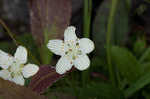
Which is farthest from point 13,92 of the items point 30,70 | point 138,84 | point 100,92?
point 138,84

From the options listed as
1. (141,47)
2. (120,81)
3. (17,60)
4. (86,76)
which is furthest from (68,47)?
(141,47)

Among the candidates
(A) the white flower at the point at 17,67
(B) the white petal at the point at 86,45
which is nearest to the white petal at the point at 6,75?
(A) the white flower at the point at 17,67

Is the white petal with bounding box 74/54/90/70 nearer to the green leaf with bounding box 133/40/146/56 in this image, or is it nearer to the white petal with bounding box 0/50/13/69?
the white petal with bounding box 0/50/13/69

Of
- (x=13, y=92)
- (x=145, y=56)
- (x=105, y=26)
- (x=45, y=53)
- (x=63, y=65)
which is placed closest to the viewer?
(x=13, y=92)

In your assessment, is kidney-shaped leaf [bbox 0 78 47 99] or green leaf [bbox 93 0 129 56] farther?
green leaf [bbox 93 0 129 56]

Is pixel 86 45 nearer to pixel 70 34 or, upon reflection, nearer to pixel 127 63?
pixel 70 34

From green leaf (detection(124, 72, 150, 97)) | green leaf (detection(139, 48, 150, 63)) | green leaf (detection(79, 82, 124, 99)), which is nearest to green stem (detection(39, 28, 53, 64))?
green leaf (detection(79, 82, 124, 99))

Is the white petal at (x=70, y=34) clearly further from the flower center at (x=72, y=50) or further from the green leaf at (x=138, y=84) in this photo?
the green leaf at (x=138, y=84)
